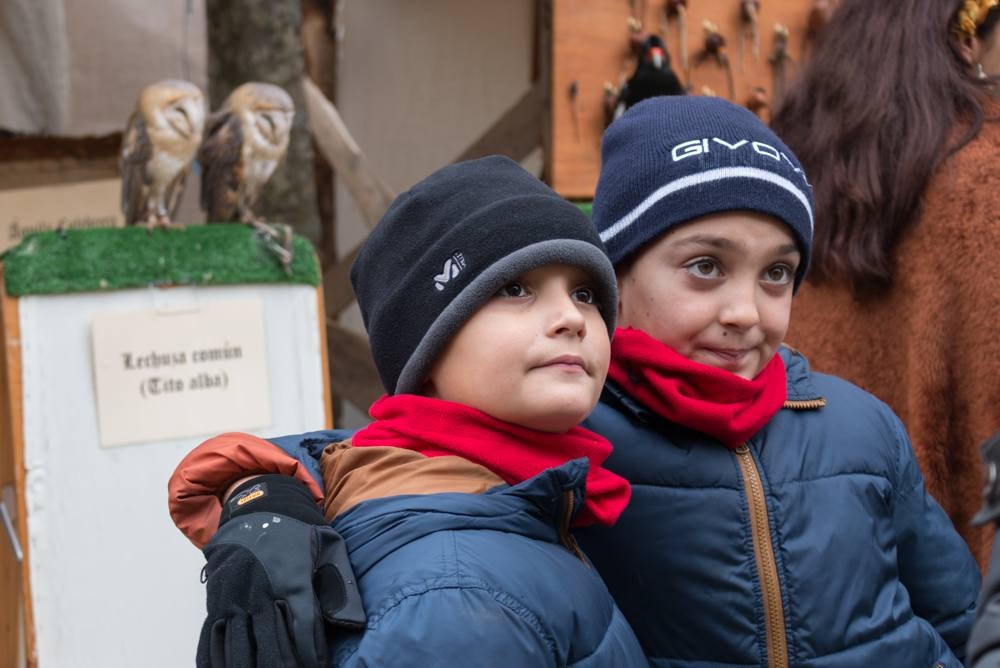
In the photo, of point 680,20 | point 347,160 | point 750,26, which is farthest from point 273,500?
point 347,160

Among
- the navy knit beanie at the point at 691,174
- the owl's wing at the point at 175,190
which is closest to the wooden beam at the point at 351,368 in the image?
the owl's wing at the point at 175,190

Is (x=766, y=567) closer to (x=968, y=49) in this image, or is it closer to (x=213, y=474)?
(x=213, y=474)

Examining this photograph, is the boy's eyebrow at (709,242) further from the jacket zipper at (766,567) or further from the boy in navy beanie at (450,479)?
the jacket zipper at (766,567)

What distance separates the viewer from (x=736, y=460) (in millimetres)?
1338

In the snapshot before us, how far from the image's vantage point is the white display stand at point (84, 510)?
204 centimetres

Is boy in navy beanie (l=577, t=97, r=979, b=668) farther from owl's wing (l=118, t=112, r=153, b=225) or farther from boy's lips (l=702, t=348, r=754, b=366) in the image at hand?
owl's wing (l=118, t=112, r=153, b=225)

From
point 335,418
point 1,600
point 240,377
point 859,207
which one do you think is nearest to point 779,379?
point 859,207

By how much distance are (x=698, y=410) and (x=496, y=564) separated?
0.42 m

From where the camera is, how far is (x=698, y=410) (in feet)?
4.29

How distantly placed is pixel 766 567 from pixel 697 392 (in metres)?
0.23

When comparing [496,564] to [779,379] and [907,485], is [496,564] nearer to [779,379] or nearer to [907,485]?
[779,379]

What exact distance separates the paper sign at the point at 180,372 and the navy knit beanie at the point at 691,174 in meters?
1.14

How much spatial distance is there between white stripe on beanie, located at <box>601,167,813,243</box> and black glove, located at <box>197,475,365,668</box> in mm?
614

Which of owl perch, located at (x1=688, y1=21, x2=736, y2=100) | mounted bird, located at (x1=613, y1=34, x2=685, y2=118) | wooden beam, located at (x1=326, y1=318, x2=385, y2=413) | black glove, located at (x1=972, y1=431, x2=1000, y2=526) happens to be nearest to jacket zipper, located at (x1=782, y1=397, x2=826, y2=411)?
black glove, located at (x1=972, y1=431, x2=1000, y2=526)
